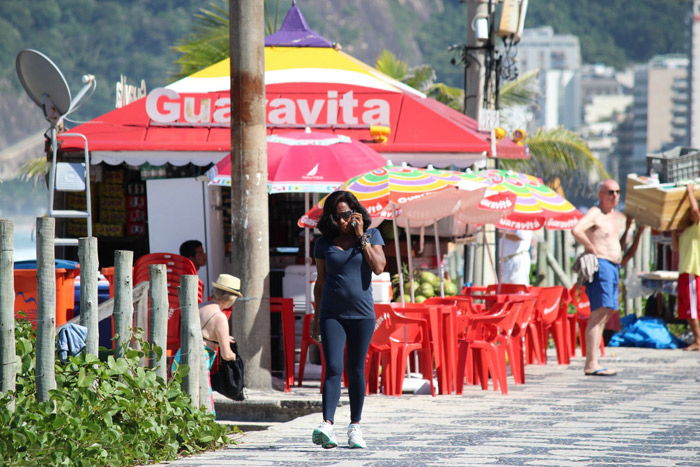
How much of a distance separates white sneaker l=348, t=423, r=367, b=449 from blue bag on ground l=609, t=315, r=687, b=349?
326 inches

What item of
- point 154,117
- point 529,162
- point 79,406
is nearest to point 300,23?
point 154,117

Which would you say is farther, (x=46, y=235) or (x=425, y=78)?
(x=425, y=78)

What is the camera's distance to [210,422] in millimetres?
6934

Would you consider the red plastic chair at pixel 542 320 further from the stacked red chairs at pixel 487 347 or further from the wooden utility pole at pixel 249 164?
the wooden utility pole at pixel 249 164

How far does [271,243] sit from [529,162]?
14901 mm

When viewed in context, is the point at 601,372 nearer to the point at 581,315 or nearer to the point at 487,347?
the point at 487,347

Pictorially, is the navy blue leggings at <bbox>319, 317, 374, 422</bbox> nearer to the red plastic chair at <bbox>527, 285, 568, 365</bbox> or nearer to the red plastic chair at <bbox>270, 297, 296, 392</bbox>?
the red plastic chair at <bbox>270, 297, 296, 392</bbox>

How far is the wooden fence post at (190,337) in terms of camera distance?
7000mm

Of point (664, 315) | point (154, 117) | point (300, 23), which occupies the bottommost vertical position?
point (664, 315)

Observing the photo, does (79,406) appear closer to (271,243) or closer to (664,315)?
(271,243)

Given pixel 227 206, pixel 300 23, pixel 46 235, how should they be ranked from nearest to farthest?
pixel 46 235
pixel 227 206
pixel 300 23

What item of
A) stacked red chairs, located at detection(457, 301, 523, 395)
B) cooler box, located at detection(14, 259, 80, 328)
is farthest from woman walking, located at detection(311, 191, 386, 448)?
cooler box, located at detection(14, 259, 80, 328)

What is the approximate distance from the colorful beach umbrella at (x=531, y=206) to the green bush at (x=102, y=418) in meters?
5.95

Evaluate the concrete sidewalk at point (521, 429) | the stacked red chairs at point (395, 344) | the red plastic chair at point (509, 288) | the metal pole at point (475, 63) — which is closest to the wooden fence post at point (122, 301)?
the concrete sidewalk at point (521, 429)
